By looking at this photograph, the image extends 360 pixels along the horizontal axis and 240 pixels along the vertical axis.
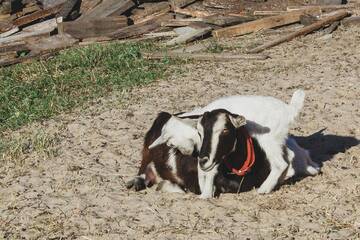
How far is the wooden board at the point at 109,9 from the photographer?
17859 millimetres

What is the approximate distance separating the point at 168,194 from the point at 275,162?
3.92ft

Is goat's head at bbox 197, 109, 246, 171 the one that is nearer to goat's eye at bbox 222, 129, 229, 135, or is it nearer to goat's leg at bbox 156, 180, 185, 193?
goat's eye at bbox 222, 129, 229, 135

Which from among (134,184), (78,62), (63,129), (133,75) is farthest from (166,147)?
(78,62)

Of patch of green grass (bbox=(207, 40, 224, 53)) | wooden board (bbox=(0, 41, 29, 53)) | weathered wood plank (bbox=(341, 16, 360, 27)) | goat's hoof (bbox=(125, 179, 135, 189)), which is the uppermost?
wooden board (bbox=(0, 41, 29, 53))

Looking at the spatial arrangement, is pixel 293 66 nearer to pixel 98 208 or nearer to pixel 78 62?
pixel 78 62

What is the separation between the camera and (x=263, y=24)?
637 inches

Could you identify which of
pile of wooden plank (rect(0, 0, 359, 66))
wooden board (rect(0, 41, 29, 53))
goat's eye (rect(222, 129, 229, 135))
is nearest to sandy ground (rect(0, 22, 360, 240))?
goat's eye (rect(222, 129, 229, 135))

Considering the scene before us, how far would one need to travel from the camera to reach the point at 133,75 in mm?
12375

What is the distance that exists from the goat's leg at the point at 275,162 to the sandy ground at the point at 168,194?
0.19m

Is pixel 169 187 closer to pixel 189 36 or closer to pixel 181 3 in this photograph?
pixel 189 36

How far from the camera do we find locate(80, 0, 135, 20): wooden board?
17859 millimetres

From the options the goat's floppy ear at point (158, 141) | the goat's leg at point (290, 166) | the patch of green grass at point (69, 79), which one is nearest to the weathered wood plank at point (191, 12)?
the patch of green grass at point (69, 79)

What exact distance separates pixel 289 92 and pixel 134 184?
457 centimetres

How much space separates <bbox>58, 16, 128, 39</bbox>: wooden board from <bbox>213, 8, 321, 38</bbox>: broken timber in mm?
3142
